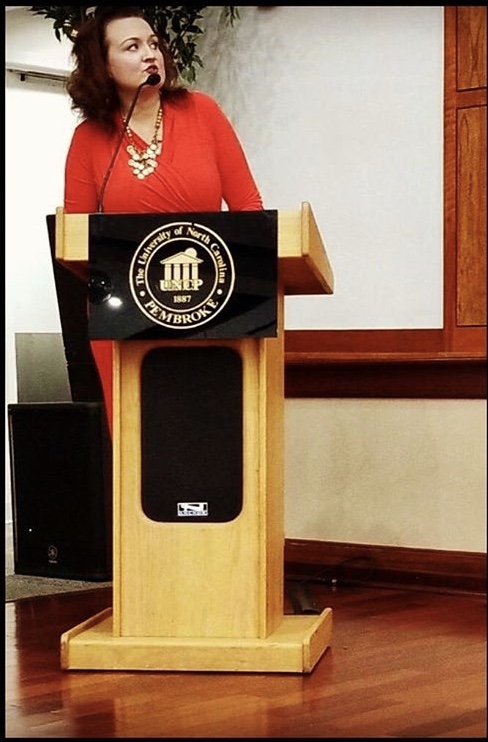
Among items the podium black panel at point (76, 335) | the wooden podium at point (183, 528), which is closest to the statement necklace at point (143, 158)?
the wooden podium at point (183, 528)

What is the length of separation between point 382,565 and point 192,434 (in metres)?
1.36

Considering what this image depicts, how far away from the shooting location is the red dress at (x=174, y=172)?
8.50ft

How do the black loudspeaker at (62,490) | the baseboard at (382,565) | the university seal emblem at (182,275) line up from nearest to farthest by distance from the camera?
the university seal emblem at (182,275) < the baseboard at (382,565) < the black loudspeaker at (62,490)

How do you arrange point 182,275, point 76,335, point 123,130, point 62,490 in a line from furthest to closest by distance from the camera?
1. point 76,335
2. point 62,490
3. point 123,130
4. point 182,275

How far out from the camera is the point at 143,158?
2.59 metres

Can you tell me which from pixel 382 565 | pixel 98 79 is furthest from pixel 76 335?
pixel 98 79

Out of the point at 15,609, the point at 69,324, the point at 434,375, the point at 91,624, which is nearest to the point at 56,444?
the point at 69,324

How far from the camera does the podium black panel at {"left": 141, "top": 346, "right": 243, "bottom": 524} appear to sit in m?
2.35

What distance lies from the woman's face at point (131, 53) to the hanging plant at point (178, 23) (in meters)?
1.21

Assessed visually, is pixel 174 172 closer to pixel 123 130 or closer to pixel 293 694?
pixel 123 130

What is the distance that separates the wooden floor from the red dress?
0.57 meters

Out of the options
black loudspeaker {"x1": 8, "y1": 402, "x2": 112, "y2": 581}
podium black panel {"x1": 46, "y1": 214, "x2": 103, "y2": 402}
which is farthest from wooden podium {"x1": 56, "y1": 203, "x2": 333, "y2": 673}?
podium black panel {"x1": 46, "y1": 214, "x2": 103, "y2": 402}

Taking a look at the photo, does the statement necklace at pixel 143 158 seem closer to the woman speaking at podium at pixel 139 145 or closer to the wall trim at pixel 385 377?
the woman speaking at podium at pixel 139 145

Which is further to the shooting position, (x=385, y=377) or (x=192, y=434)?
(x=385, y=377)
